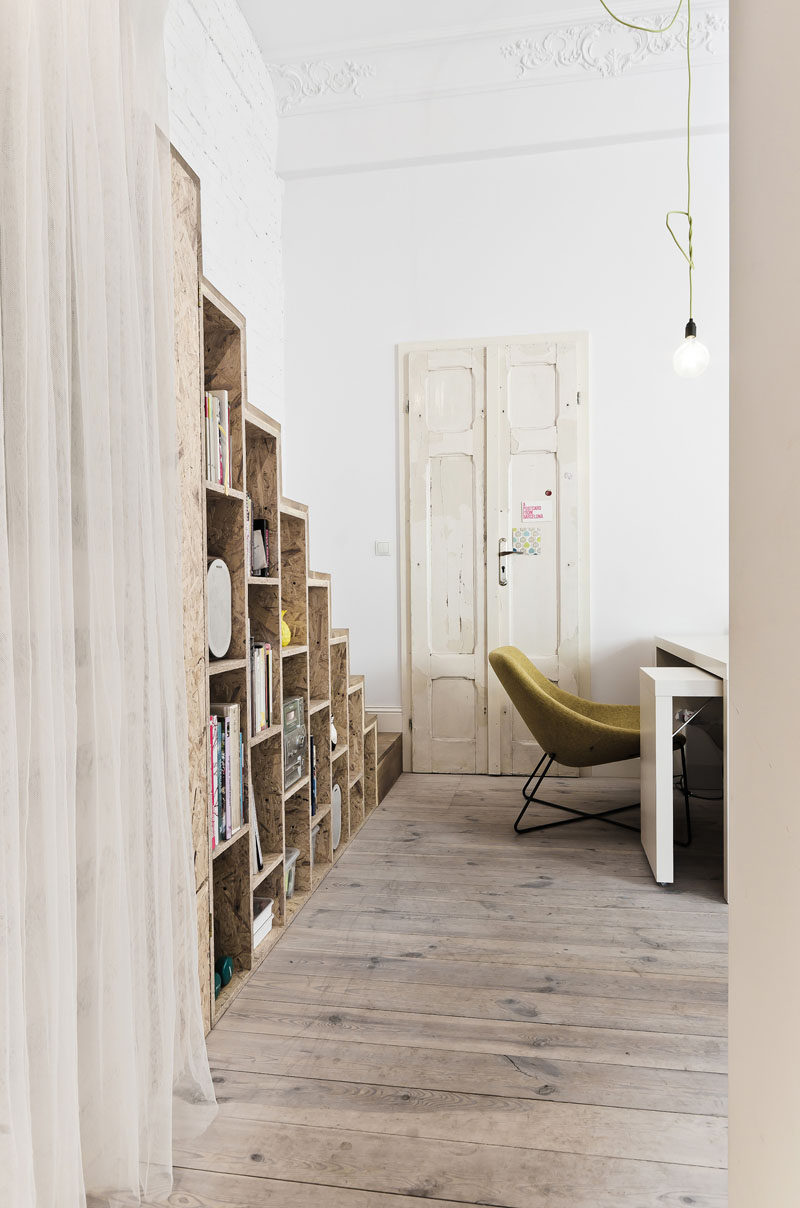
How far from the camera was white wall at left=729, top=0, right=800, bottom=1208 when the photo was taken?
840mm

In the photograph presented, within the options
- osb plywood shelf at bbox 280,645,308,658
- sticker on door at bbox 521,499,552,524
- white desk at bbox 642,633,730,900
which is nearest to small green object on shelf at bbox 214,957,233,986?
osb plywood shelf at bbox 280,645,308,658

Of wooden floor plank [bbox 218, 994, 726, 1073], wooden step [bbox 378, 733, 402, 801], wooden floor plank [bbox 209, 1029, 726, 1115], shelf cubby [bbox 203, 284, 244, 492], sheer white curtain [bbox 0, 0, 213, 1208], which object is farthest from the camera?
wooden step [bbox 378, 733, 402, 801]

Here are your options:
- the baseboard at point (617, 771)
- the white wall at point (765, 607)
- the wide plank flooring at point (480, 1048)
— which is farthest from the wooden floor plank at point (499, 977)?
the baseboard at point (617, 771)

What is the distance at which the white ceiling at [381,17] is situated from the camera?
4.05 m

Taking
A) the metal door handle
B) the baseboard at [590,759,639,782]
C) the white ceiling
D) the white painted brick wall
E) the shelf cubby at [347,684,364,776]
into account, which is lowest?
the baseboard at [590,759,639,782]

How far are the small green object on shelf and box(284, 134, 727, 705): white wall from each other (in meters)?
2.57

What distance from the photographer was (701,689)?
282 centimetres

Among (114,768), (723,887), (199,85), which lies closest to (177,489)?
(114,768)

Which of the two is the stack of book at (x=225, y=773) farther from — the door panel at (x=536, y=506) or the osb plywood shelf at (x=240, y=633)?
the door panel at (x=536, y=506)

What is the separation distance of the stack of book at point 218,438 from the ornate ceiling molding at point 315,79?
10.6 feet

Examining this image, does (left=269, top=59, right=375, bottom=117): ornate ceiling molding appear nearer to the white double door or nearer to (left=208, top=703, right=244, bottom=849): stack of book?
the white double door

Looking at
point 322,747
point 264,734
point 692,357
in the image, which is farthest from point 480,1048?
point 692,357

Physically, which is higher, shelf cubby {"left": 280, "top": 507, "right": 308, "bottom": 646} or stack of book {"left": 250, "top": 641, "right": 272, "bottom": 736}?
shelf cubby {"left": 280, "top": 507, "right": 308, "bottom": 646}

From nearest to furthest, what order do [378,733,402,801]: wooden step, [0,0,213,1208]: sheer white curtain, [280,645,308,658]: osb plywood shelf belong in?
[0,0,213,1208]: sheer white curtain → [280,645,308,658]: osb plywood shelf → [378,733,402,801]: wooden step
